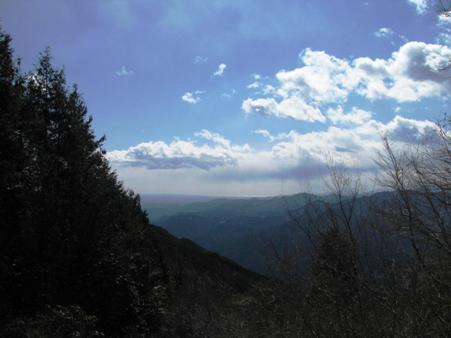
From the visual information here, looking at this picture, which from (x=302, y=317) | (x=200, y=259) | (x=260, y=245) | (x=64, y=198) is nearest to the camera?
(x=302, y=317)

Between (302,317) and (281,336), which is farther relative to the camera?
(281,336)

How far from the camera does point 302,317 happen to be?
6430mm

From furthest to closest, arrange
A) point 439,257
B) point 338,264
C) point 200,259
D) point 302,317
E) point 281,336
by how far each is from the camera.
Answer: point 200,259 → point 281,336 → point 338,264 → point 302,317 → point 439,257

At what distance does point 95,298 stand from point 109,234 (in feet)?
6.88

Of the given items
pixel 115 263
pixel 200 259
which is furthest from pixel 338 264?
pixel 200 259

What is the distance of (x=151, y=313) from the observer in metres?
14.2

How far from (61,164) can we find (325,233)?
10.2 meters

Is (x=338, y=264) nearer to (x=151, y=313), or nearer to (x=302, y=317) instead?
(x=302, y=317)

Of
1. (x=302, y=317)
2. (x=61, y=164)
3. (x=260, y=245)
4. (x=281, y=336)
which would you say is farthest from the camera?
(x=61, y=164)

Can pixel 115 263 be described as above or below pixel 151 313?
above

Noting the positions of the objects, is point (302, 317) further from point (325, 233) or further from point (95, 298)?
point (95, 298)

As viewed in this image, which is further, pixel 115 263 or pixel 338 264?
pixel 115 263

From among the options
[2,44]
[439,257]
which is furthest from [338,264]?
[2,44]

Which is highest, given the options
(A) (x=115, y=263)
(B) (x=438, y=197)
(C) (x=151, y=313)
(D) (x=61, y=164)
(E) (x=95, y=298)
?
(D) (x=61, y=164)
